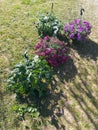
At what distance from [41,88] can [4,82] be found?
99 centimetres

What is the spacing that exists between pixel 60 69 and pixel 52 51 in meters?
0.54

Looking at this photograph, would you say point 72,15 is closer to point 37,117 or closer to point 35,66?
point 35,66

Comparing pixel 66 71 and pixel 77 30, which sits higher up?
pixel 77 30

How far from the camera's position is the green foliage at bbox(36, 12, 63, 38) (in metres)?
7.25

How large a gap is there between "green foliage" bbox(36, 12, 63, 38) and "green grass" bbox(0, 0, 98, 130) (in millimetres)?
285

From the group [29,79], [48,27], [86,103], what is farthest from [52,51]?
[86,103]

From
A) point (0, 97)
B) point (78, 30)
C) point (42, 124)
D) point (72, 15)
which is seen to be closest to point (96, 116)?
point (42, 124)

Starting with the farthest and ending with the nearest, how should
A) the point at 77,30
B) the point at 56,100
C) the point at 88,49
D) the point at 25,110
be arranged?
1. the point at 88,49
2. the point at 77,30
3. the point at 56,100
4. the point at 25,110

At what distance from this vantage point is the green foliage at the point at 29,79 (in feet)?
18.0

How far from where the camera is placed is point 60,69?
256 inches

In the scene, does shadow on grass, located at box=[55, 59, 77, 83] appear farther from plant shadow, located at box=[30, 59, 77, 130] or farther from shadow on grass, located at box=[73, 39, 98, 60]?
shadow on grass, located at box=[73, 39, 98, 60]

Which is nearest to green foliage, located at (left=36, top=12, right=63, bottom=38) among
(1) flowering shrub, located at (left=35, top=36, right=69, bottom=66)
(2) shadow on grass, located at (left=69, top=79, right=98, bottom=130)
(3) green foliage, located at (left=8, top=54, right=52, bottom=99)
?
(1) flowering shrub, located at (left=35, top=36, right=69, bottom=66)

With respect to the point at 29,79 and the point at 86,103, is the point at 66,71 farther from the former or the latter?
the point at 29,79

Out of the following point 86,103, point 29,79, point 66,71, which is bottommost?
point 86,103
